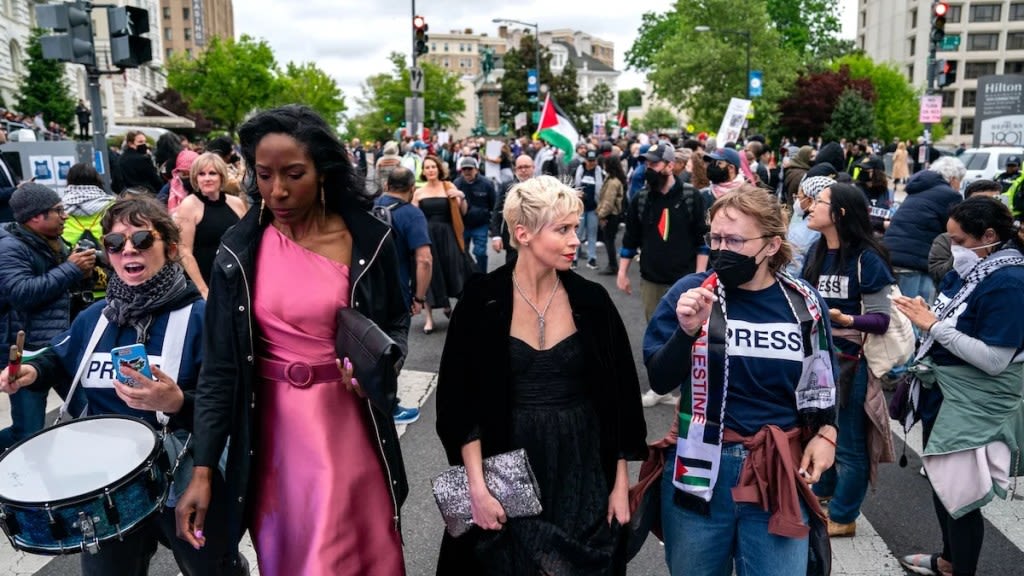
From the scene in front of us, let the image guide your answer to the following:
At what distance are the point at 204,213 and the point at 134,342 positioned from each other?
319cm

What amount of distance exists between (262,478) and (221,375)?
1.28 feet

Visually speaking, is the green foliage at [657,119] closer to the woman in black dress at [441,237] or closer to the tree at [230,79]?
the tree at [230,79]

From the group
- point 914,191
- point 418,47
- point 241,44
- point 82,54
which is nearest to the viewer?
point 914,191

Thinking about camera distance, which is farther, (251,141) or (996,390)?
(996,390)

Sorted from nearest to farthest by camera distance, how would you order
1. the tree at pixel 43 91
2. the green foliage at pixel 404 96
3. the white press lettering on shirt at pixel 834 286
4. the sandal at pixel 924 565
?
the sandal at pixel 924 565, the white press lettering on shirt at pixel 834 286, the tree at pixel 43 91, the green foliage at pixel 404 96

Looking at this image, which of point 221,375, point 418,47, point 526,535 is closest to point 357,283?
point 221,375

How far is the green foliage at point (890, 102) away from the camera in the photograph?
5494 centimetres

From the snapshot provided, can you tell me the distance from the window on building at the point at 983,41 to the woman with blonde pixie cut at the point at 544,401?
304ft

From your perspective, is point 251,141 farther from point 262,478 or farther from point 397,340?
point 262,478

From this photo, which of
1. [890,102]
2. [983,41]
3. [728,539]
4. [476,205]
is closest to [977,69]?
[983,41]

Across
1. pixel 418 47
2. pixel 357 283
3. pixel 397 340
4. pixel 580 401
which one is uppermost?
pixel 418 47

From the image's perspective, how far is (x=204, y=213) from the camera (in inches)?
234

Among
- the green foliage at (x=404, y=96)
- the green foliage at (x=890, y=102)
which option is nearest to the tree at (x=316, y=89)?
the green foliage at (x=404, y=96)

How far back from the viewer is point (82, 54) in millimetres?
9289
